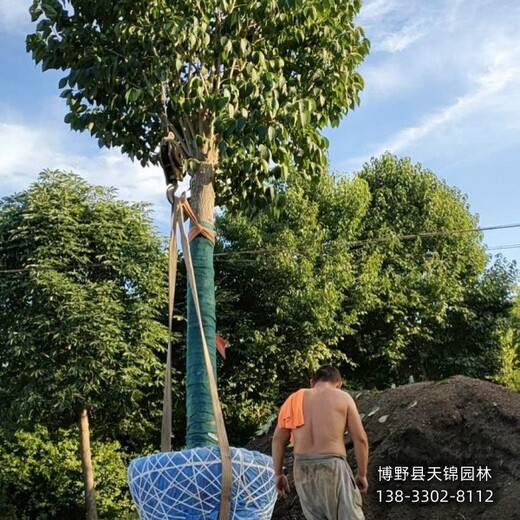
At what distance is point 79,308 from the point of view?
12008mm

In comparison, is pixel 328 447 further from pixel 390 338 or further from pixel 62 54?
pixel 390 338

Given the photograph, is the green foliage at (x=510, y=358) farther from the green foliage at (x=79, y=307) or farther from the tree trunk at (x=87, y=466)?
the tree trunk at (x=87, y=466)

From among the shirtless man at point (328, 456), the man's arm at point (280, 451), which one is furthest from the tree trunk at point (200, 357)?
the shirtless man at point (328, 456)

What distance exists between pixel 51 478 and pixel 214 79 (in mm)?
9450

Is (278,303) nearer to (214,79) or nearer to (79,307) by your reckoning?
(79,307)

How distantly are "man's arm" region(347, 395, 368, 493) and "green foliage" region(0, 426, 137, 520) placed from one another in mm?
9242

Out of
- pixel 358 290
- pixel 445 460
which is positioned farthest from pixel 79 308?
pixel 445 460

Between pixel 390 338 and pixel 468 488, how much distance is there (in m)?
9.39

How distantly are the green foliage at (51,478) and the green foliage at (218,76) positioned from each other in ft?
27.6

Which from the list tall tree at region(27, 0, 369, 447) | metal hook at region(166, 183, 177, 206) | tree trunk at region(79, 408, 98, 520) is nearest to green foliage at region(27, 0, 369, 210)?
tall tree at region(27, 0, 369, 447)

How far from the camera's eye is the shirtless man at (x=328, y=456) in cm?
430

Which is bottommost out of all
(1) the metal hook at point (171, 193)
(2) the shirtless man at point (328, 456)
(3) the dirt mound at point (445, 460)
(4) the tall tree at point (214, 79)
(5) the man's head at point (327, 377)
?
(3) the dirt mound at point (445, 460)

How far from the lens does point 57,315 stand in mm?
11977

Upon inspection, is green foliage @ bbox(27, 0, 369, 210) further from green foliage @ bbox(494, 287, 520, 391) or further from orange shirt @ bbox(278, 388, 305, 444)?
green foliage @ bbox(494, 287, 520, 391)
